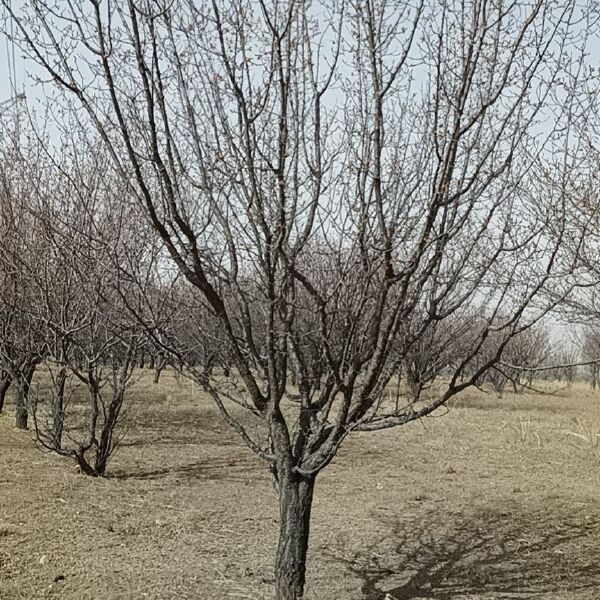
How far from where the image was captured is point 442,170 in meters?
2.70

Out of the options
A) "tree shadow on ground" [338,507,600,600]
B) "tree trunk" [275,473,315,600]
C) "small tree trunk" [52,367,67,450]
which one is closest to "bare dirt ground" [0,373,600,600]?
"tree shadow on ground" [338,507,600,600]

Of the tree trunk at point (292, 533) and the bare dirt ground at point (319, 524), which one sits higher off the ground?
the tree trunk at point (292, 533)

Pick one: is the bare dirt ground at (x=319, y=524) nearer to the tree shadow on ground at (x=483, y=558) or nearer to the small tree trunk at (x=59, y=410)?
the tree shadow on ground at (x=483, y=558)

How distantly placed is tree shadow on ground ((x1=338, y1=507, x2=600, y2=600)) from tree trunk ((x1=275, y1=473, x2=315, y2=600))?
2.56ft

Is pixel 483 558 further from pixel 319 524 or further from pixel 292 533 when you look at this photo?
pixel 292 533

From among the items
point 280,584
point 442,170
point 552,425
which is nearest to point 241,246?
point 442,170

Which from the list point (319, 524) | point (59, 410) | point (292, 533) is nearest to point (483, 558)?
point (319, 524)

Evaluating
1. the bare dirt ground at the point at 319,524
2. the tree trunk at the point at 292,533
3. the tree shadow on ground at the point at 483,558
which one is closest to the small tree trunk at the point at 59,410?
the bare dirt ground at the point at 319,524

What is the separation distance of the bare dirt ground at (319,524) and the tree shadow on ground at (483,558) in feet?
0.06

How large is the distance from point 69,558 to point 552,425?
1153cm

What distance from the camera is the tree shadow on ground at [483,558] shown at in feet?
13.8

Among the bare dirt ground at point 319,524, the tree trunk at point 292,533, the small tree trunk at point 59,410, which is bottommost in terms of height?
the bare dirt ground at point 319,524

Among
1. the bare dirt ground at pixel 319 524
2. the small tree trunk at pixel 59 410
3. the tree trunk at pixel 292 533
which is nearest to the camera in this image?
the tree trunk at pixel 292 533

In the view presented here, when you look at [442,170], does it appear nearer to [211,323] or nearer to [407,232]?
[407,232]
